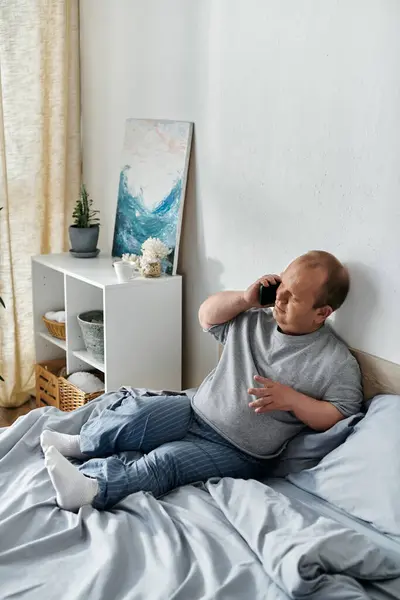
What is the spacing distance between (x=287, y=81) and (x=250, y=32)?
25 centimetres

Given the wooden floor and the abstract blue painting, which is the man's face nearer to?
the abstract blue painting

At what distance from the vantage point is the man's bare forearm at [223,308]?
2.24 m

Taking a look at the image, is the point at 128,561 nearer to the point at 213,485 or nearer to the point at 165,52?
the point at 213,485

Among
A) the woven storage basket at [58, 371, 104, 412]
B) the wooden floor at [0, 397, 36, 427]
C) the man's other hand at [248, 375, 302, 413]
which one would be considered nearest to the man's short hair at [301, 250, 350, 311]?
the man's other hand at [248, 375, 302, 413]

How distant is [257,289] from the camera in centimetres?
218

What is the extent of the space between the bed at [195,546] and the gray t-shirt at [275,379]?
139 mm

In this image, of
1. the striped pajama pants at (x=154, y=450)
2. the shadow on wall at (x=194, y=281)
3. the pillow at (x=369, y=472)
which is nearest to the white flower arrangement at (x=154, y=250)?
the shadow on wall at (x=194, y=281)

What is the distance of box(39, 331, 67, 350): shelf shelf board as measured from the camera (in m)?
3.09

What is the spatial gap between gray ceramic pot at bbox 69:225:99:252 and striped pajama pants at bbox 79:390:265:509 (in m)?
1.04

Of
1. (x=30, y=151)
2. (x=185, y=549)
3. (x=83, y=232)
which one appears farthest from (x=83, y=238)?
(x=185, y=549)

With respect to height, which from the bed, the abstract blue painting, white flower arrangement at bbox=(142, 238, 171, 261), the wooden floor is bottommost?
the wooden floor

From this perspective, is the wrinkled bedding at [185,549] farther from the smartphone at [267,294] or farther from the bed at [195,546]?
the smartphone at [267,294]

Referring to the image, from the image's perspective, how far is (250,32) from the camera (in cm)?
238

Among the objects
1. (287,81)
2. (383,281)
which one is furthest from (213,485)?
(287,81)
